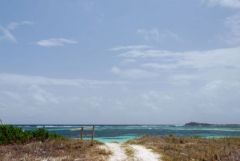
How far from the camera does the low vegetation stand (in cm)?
3450

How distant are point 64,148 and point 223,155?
13.7m

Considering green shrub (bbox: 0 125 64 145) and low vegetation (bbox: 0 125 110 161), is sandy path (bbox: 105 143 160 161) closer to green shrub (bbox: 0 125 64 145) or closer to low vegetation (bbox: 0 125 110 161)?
low vegetation (bbox: 0 125 110 161)

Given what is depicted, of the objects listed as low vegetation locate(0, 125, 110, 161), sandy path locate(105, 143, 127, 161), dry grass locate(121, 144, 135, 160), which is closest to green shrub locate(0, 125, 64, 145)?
low vegetation locate(0, 125, 110, 161)

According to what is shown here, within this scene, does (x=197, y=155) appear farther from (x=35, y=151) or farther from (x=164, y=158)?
(x=35, y=151)

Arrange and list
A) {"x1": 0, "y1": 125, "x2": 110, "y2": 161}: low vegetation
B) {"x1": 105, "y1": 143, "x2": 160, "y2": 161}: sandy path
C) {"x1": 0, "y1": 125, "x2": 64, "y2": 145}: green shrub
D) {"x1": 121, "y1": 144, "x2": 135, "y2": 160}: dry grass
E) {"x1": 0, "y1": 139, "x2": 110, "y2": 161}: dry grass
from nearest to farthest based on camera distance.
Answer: {"x1": 105, "y1": 143, "x2": 160, "y2": 161}: sandy path < {"x1": 0, "y1": 139, "x2": 110, "y2": 161}: dry grass < {"x1": 0, "y1": 125, "x2": 110, "y2": 161}: low vegetation < {"x1": 121, "y1": 144, "x2": 135, "y2": 160}: dry grass < {"x1": 0, "y1": 125, "x2": 64, "y2": 145}: green shrub

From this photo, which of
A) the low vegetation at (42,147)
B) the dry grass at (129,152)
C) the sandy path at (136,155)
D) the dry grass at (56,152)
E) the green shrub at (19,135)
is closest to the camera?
the sandy path at (136,155)

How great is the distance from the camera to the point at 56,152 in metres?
37.2

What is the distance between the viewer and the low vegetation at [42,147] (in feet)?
113

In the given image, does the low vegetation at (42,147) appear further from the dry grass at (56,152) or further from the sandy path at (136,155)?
the sandy path at (136,155)

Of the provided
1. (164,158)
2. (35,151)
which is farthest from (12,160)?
(164,158)

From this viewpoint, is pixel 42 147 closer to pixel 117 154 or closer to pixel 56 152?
pixel 56 152

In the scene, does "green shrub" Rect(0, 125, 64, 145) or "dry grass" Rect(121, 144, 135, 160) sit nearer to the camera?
"dry grass" Rect(121, 144, 135, 160)

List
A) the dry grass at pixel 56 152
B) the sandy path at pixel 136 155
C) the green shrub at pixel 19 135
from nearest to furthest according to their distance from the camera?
the sandy path at pixel 136 155 → the dry grass at pixel 56 152 → the green shrub at pixel 19 135

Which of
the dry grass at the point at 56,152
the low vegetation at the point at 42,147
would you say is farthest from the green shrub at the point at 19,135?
the dry grass at the point at 56,152
